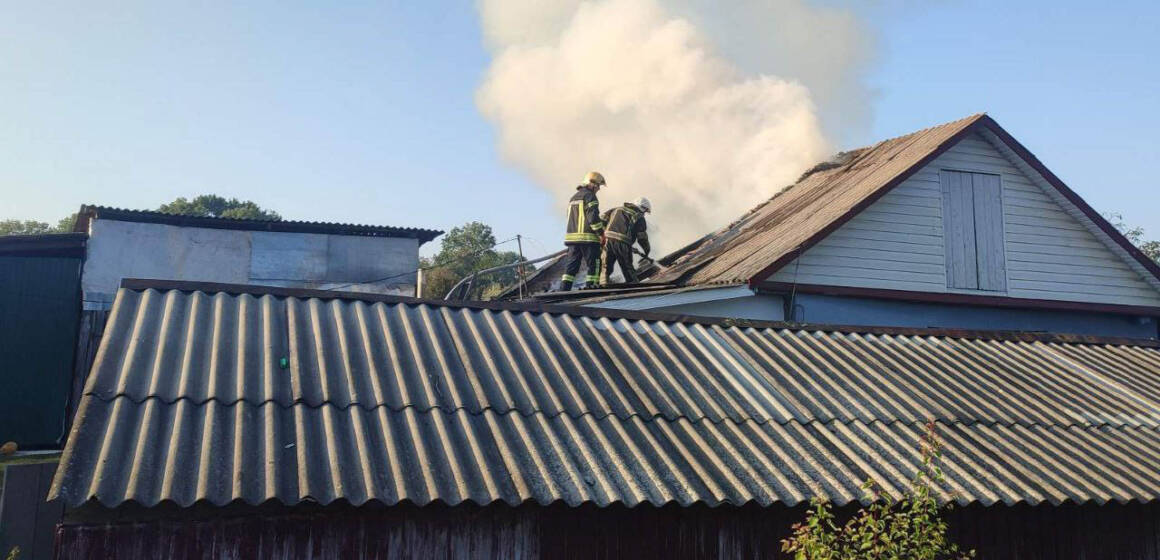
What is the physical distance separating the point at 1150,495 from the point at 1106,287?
11.1m

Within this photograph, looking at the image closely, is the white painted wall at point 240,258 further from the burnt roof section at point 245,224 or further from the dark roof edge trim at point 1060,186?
the dark roof edge trim at point 1060,186

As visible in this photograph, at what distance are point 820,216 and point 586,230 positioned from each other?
3.82 metres

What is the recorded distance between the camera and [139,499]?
5.40 m

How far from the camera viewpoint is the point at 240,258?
21.9 m

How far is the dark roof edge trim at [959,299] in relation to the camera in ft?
49.4

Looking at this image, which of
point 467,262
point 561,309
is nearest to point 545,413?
point 561,309

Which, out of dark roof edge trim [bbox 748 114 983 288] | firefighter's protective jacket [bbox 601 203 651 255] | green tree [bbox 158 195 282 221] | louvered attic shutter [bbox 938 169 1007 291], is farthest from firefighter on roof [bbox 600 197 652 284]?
green tree [bbox 158 195 282 221]

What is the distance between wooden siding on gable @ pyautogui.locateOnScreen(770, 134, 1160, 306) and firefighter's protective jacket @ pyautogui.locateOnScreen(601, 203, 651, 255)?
116 inches

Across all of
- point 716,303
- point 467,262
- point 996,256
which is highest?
point 467,262

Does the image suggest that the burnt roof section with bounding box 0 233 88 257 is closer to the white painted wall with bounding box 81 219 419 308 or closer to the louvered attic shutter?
the white painted wall with bounding box 81 219 419 308

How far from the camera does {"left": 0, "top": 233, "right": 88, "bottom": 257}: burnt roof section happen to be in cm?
1881

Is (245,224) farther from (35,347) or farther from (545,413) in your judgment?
(545,413)

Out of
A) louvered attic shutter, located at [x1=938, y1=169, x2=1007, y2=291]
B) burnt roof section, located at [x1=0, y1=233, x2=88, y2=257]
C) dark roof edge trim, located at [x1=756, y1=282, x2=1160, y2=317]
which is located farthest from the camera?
burnt roof section, located at [x1=0, y1=233, x2=88, y2=257]

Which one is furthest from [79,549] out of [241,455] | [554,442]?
[554,442]
